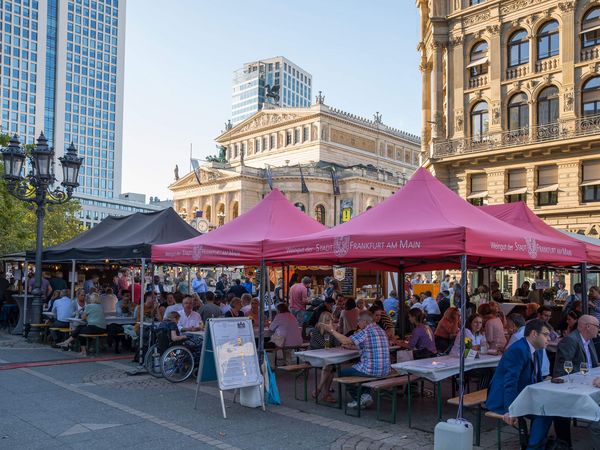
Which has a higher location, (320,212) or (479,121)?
(479,121)

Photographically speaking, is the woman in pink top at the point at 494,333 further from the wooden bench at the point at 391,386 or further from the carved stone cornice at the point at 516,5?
the carved stone cornice at the point at 516,5

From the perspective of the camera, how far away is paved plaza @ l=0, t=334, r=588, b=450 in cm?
733

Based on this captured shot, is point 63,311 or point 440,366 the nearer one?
point 440,366

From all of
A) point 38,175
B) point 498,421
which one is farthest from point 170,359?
point 38,175

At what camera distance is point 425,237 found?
25.9ft

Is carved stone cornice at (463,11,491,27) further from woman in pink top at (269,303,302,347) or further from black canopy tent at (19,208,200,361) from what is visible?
woman in pink top at (269,303,302,347)

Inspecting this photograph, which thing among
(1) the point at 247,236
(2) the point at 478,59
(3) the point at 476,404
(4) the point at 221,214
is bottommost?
(3) the point at 476,404

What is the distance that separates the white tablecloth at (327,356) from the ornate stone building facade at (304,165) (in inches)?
2818

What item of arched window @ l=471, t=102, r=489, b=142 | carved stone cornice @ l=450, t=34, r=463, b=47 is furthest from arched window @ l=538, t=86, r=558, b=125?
carved stone cornice @ l=450, t=34, r=463, b=47

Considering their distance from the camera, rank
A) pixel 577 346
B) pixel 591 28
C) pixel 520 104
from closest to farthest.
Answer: pixel 577 346, pixel 591 28, pixel 520 104

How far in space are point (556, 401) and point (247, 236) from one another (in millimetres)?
6400

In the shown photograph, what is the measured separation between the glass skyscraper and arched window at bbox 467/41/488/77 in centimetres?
10726

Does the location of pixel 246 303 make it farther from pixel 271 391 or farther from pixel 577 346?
pixel 577 346

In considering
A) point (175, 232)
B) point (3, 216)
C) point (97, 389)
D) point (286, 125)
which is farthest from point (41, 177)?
point (286, 125)
